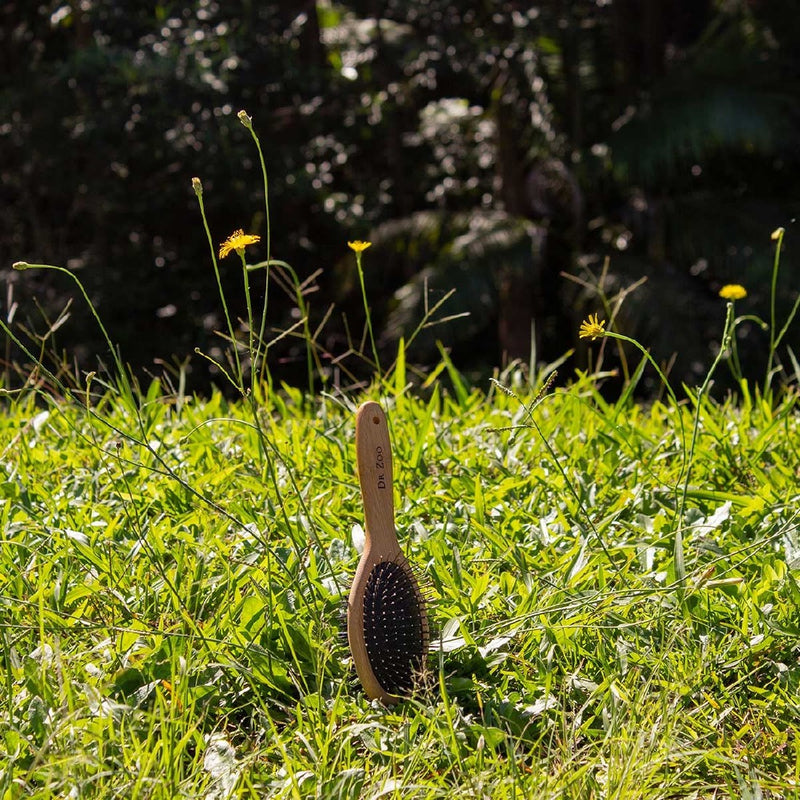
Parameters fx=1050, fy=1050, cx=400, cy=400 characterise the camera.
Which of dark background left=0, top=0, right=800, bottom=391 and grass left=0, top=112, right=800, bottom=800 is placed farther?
dark background left=0, top=0, right=800, bottom=391

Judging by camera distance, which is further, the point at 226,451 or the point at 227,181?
the point at 227,181

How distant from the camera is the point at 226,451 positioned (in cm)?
223

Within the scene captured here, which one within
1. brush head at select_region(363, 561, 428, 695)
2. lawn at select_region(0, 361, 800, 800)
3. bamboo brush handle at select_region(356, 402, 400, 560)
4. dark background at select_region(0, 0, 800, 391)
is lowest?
dark background at select_region(0, 0, 800, 391)

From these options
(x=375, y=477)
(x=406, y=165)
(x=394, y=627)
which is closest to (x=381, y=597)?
(x=394, y=627)

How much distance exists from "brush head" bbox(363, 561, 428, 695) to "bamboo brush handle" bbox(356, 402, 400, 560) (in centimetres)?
3

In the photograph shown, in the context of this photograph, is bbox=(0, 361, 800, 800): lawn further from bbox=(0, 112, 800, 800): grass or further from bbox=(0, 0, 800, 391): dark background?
bbox=(0, 0, 800, 391): dark background

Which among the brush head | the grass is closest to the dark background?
the grass

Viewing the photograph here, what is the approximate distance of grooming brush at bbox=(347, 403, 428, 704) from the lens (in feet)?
4.36

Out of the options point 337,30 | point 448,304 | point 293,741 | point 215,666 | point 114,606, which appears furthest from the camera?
point 337,30

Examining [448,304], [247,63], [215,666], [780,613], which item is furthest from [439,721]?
[247,63]

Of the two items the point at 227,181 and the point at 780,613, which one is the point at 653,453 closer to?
the point at 780,613

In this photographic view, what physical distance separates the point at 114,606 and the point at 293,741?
1.35 feet

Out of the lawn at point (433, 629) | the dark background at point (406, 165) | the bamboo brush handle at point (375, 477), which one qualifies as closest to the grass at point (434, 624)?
the lawn at point (433, 629)

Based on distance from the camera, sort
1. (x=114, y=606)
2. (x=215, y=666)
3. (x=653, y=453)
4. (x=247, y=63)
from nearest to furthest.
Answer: (x=215, y=666) → (x=114, y=606) → (x=653, y=453) → (x=247, y=63)
